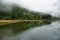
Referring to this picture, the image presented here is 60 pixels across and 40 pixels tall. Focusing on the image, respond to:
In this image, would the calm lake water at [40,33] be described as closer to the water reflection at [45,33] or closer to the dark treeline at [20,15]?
the water reflection at [45,33]

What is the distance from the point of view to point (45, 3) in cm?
220

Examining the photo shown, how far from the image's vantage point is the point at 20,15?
2.11 meters

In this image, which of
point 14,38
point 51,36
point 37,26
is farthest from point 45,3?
point 14,38

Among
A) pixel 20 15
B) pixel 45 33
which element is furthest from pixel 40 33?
pixel 20 15

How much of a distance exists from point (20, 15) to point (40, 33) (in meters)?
0.43

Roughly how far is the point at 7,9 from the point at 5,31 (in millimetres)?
348

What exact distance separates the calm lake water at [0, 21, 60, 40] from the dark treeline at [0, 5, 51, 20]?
0.17 m

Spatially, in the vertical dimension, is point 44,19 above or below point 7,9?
below

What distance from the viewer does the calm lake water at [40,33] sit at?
6.58 feet

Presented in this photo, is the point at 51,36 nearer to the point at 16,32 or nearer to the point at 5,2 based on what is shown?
the point at 16,32

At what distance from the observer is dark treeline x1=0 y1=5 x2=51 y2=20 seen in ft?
6.66

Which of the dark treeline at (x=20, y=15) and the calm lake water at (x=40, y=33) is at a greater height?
the dark treeline at (x=20, y=15)

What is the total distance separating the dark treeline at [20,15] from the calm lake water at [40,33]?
0.17 metres

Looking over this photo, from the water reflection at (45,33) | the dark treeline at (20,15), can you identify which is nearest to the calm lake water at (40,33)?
the water reflection at (45,33)
